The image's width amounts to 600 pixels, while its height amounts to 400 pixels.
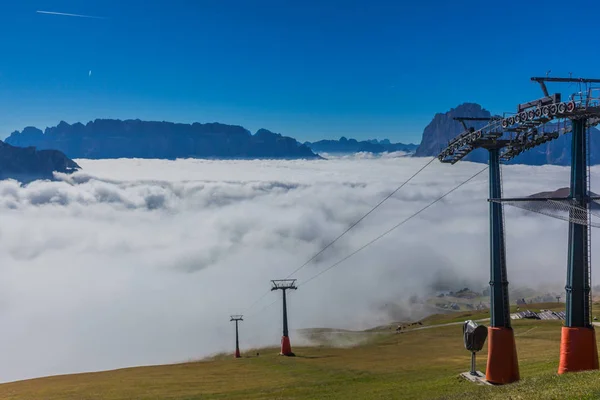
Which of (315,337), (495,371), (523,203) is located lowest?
(315,337)

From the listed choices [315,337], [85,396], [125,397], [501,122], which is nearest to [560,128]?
[501,122]

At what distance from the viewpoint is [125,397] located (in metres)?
58.5

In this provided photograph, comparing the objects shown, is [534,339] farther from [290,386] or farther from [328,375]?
[290,386]

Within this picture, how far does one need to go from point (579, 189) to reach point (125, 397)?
5285cm

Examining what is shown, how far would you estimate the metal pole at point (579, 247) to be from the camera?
3362 centimetres

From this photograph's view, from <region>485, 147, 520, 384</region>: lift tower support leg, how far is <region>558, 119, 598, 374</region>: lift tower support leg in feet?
23.7

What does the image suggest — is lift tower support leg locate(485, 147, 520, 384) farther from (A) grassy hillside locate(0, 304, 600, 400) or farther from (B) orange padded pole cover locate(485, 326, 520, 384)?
(A) grassy hillside locate(0, 304, 600, 400)

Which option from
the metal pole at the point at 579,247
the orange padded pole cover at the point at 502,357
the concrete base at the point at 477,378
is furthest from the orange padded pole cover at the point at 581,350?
Result: the concrete base at the point at 477,378

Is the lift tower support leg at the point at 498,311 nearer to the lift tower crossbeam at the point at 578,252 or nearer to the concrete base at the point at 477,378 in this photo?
the concrete base at the point at 477,378

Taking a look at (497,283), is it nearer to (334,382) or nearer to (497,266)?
(497,266)

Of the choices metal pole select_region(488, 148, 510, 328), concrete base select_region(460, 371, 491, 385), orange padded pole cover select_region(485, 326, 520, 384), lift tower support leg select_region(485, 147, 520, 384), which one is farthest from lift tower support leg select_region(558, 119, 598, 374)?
concrete base select_region(460, 371, 491, 385)

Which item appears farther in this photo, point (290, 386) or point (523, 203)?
point (290, 386)

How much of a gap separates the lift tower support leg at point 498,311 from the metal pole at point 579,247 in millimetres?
8222

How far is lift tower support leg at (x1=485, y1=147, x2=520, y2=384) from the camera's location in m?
41.7
